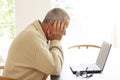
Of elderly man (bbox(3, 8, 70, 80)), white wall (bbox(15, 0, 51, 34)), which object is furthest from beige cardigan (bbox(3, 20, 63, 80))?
white wall (bbox(15, 0, 51, 34))

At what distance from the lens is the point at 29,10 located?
369 cm

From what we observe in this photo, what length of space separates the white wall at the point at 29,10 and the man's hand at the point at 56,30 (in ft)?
6.47

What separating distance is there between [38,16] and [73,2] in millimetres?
634

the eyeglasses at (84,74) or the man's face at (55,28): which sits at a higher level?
the man's face at (55,28)

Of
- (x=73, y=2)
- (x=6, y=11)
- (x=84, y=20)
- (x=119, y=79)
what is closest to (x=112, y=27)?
(x=84, y=20)

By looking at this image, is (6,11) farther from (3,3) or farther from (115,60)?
(115,60)

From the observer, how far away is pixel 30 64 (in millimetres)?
1599

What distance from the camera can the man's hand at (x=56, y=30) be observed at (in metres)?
1.72

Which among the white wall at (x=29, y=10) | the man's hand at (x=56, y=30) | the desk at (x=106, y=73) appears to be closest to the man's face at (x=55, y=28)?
the man's hand at (x=56, y=30)

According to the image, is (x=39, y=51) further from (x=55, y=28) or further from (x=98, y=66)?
(x=98, y=66)

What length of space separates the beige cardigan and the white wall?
199 centimetres

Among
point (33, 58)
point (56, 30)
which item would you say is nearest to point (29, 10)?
point (56, 30)

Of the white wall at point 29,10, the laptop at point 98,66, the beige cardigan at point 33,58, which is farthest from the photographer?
the white wall at point 29,10

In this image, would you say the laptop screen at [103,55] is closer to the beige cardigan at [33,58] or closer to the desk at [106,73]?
the desk at [106,73]
